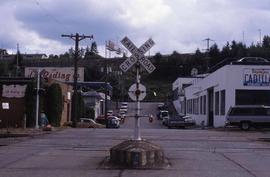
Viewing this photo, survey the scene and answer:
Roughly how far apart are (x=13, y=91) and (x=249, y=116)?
19.6 metres

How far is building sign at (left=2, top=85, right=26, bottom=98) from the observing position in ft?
163

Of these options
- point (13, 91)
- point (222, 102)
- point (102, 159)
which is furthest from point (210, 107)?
point (102, 159)

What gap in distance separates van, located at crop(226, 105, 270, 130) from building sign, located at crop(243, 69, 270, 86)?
9.28m

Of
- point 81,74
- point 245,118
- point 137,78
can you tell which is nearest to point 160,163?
point 137,78

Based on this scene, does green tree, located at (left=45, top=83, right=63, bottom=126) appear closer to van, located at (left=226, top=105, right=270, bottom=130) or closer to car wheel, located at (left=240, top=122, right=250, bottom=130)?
A: van, located at (left=226, top=105, right=270, bottom=130)

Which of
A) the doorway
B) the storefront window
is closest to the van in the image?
the storefront window

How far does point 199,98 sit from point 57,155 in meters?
66.1

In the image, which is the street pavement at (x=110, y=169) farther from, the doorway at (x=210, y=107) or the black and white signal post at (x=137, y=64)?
the doorway at (x=210, y=107)

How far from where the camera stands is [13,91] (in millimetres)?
49938

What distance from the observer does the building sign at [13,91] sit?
49688 mm

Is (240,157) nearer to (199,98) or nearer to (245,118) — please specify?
(245,118)

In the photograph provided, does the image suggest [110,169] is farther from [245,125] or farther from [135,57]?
[245,125]

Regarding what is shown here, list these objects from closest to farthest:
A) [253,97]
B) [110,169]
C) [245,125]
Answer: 1. [110,169]
2. [245,125]
3. [253,97]

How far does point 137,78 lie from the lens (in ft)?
58.6
